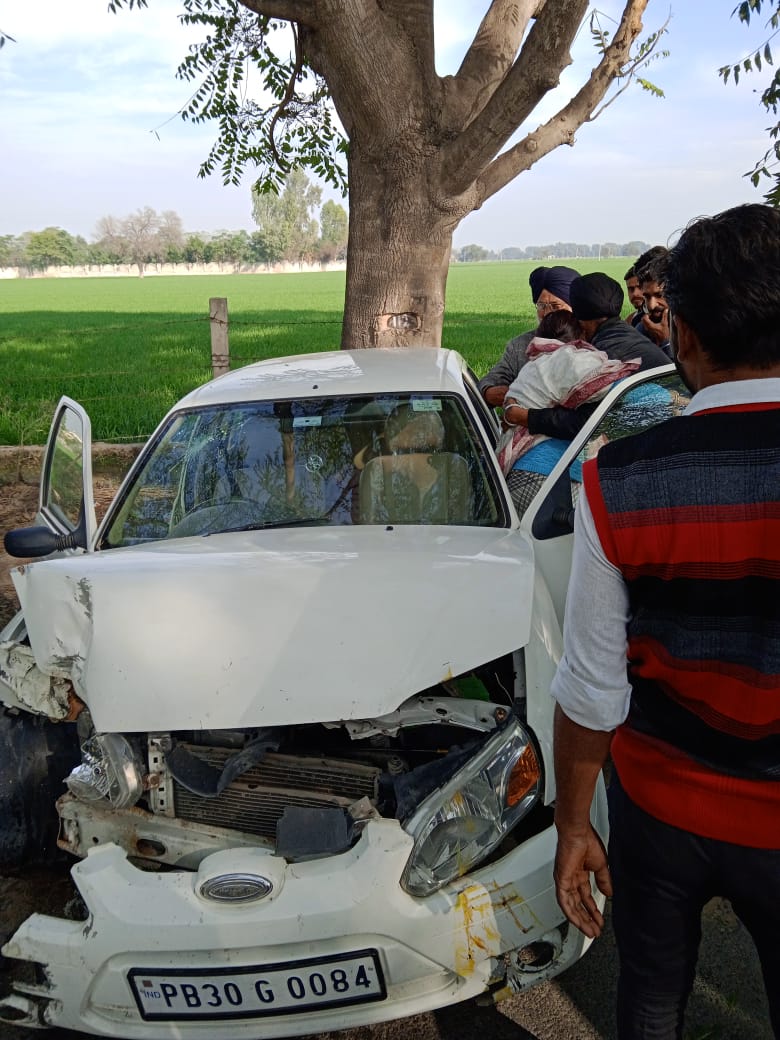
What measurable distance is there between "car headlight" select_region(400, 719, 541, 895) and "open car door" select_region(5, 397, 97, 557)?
5.29ft

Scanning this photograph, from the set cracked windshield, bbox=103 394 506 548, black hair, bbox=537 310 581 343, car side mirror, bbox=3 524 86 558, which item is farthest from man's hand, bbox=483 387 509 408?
car side mirror, bbox=3 524 86 558

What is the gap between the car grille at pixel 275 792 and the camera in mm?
2350

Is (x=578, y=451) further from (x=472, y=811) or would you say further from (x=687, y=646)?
(x=687, y=646)

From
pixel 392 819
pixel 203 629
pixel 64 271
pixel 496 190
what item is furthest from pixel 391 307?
pixel 64 271

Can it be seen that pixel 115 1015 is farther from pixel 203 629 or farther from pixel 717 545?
pixel 717 545

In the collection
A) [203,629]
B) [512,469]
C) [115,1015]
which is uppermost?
[512,469]

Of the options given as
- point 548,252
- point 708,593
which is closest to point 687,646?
point 708,593

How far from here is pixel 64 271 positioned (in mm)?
104375

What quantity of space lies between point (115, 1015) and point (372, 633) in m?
1.10

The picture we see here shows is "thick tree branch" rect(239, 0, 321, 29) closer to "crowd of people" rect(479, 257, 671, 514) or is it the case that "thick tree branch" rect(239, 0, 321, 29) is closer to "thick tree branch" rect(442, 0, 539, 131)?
"thick tree branch" rect(442, 0, 539, 131)

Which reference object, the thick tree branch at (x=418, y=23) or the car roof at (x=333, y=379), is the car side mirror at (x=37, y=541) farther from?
the thick tree branch at (x=418, y=23)

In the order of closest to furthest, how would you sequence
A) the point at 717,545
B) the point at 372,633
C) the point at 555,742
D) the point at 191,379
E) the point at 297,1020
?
the point at 717,545, the point at 555,742, the point at 297,1020, the point at 372,633, the point at 191,379

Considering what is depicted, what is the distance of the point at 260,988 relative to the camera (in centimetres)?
201

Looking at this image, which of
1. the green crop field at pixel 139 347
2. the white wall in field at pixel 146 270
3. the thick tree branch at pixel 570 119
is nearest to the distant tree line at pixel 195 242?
the white wall in field at pixel 146 270
